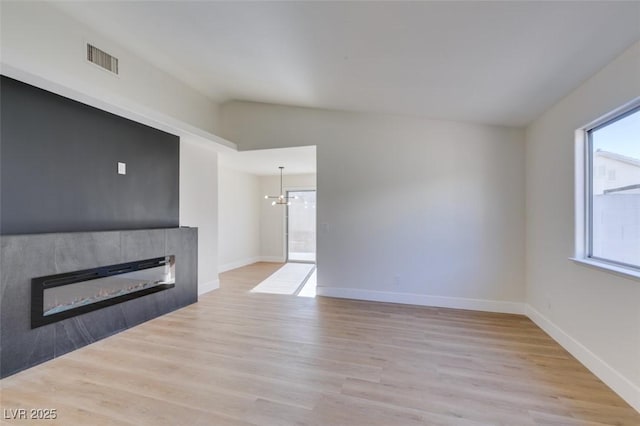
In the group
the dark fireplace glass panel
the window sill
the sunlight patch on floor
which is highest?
the window sill

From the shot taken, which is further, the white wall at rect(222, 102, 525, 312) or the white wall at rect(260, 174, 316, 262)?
the white wall at rect(260, 174, 316, 262)

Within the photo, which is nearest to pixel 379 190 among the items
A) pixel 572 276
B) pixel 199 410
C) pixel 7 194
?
pixel 572 276

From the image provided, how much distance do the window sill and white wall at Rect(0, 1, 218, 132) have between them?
4865 millimetres

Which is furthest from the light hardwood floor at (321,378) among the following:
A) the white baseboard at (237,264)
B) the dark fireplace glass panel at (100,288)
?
the white baseboard at (237,264)

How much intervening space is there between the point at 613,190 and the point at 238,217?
6.98 metres

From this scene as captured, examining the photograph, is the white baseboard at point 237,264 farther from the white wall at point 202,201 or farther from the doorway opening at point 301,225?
the white wall at point 202,201

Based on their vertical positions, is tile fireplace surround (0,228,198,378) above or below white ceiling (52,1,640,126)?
below

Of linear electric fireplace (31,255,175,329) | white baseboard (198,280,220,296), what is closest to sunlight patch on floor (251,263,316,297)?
white baseboard (198,280,220,296)

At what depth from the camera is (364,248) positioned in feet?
14.8

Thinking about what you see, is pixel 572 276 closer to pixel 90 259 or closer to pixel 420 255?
pixel 420 255

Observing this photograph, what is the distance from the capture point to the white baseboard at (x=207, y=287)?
4.77 m

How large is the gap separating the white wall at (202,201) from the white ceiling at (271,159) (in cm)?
50

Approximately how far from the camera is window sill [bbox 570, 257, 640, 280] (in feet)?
6.63

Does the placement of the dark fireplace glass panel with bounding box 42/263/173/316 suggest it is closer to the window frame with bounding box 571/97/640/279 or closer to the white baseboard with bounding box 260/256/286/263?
the white baseboard with bounding box 260/256/286/263
